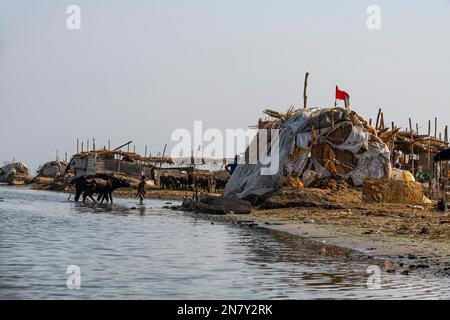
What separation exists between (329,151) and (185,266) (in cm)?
2453

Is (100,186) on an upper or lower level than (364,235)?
upper

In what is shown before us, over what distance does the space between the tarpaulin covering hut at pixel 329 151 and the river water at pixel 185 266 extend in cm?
1449

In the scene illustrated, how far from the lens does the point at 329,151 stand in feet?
128

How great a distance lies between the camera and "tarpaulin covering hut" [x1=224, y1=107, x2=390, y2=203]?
3866cm

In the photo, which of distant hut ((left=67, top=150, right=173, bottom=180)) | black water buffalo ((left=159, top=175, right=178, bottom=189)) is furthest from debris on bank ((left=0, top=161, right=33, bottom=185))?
black water buffalo ((left=159, top=175, right=178, bottom=189))

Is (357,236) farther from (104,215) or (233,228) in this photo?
(104,215)

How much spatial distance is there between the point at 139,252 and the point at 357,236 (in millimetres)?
6145

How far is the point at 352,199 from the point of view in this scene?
3600cm

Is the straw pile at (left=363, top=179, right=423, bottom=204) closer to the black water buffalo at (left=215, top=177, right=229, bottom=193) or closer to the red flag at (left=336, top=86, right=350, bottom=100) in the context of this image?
the red flag at (left=336, top=86, right=350, bottom=100)

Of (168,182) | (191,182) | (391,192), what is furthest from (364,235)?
(168,182)

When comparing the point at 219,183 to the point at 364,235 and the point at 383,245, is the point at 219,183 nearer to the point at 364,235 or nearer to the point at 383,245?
the point at 364,235

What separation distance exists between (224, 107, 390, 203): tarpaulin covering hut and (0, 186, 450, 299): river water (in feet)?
47.5

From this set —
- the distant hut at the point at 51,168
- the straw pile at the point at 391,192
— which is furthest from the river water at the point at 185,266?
the distant hut at the point at 51,168
